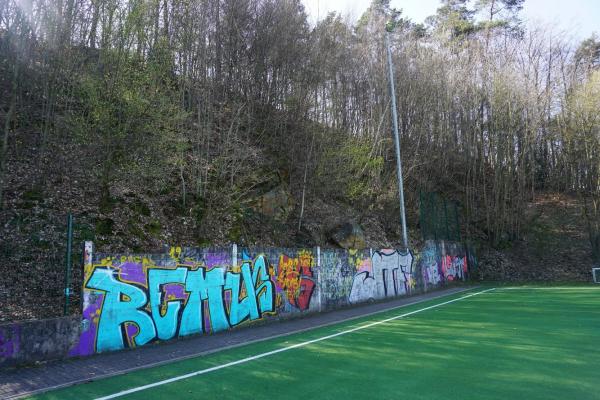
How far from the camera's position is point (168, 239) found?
14.0 m

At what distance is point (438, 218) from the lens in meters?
29.3

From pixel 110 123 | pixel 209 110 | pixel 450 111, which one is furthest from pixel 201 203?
pixel 450 111

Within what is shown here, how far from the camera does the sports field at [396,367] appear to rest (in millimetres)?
5875

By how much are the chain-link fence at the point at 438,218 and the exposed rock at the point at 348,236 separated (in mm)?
7084

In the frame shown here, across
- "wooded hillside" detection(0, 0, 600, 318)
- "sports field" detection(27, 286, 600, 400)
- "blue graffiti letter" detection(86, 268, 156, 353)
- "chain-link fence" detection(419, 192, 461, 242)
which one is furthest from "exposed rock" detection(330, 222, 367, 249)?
"blue graffiti letter" detection(86, 268, 156, 353)

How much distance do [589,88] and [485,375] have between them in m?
30.7

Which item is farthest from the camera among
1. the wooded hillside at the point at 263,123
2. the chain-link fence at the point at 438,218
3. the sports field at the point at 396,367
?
the chain-link fence at the point at 438,218

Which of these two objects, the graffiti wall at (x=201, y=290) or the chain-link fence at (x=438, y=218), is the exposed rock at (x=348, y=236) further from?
the chain-link fence at (x=438, y=218)

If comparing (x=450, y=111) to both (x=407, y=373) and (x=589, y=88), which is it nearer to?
(x=589, y=88)

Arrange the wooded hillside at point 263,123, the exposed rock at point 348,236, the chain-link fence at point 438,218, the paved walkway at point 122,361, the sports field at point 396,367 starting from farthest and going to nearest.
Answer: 1. the chain-link fence at point 438,218
2. the exposed rock at point 348,236
3. the wooded hillside at point 263,123
4. the paved walkway at point 122,361
5. the sports field at point 396,367

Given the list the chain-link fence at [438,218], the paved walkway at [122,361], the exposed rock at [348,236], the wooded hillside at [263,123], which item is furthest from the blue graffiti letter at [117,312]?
the chain-link fence at [438,218]

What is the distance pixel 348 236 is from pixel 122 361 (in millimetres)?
14269

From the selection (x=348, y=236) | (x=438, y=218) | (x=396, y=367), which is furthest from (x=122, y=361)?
(x=438, y=218)

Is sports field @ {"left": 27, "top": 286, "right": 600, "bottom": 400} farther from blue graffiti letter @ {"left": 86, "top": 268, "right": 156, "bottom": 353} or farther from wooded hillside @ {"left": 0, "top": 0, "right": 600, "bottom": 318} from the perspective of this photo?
wooded hillside @ {"left": 0, "top": 0, "right": 600, "bottom": 318}
